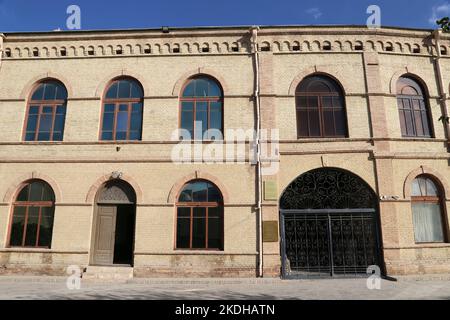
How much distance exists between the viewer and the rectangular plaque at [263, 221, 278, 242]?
11.3 m

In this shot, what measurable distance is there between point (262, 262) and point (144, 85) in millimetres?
8103

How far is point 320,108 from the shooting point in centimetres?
1273

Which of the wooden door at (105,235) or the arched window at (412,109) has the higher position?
the arched window at (412,109)

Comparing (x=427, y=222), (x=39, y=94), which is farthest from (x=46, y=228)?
(x=427, y=222)

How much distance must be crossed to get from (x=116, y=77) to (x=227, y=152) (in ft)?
18.1

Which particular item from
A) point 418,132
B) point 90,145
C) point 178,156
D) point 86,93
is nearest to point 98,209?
point 90,145

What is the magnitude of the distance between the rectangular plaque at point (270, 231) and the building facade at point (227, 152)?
0.04 m

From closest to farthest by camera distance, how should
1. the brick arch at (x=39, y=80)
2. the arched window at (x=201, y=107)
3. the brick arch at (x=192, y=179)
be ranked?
the brick arch at (x=192, y=179) → the arched window at (x=201, y=107) → the brick arch at (x=39, y=80)

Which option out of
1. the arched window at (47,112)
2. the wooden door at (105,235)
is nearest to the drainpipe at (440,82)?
the wooden door at (105,235)

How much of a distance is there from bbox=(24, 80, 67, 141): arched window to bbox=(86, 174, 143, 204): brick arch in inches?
99.1

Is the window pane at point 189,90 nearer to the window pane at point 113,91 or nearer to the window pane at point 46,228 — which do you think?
the window pane at point 113,91

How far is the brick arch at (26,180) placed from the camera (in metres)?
12.1

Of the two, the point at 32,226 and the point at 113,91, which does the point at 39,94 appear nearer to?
the point at 113,91

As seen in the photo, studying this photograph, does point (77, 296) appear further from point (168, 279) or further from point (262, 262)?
point (262, 262)
